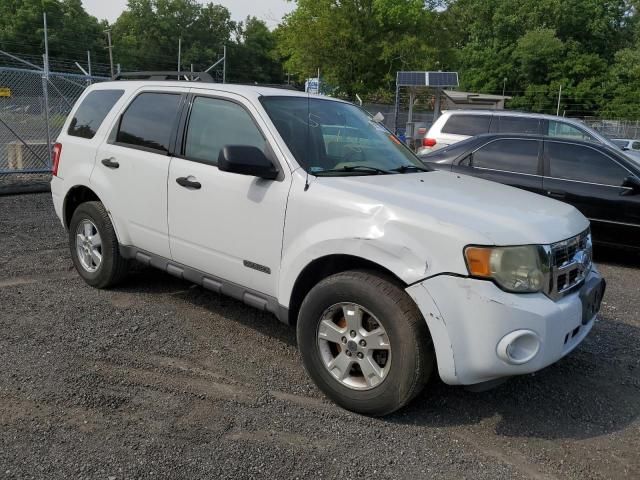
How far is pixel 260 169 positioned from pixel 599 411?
2482mm

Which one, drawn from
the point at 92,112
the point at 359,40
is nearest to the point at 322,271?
the point at 92,112

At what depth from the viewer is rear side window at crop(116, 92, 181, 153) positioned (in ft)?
14.7

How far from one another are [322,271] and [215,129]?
1.37 metres

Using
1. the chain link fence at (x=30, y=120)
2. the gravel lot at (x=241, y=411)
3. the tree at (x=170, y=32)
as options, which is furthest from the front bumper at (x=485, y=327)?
the tree at (x=170, y=32)

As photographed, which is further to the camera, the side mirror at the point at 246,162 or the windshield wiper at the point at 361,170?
the windshield wiper at the point at 361,170

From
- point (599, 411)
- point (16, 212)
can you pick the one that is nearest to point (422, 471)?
point (599, 411)

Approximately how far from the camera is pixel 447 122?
36.4ft

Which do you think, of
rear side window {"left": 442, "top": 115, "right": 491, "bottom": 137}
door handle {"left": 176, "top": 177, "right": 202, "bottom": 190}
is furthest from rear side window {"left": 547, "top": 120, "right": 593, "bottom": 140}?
door handle {"left": 176, "top": 177, "right": 202, "bottom": 190}

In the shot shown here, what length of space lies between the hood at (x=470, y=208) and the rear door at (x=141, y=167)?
4.91ft

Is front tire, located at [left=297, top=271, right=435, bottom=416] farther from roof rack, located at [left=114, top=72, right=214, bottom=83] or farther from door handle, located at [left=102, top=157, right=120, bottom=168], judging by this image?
roof rack, located at [left=114, top=72, right=214, bottom=83]

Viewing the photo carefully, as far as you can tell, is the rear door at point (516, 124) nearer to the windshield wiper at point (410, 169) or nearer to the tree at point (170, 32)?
the windshield wiper at point (410, 169)

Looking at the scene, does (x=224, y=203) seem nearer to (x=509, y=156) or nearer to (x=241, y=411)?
(x=241, y=411)

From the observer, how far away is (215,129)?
4.16 m

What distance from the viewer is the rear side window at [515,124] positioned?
10414mm
